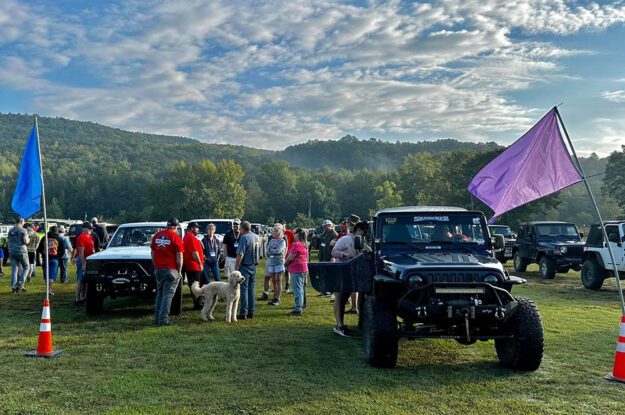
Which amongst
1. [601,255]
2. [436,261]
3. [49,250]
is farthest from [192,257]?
[601,255]

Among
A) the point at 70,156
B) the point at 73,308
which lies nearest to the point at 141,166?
the point at 70,156

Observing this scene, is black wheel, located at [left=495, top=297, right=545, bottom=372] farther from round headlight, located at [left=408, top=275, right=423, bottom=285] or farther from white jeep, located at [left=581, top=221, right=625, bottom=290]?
white jeep, located at [left=581, top=221, right=625, bottom=290]

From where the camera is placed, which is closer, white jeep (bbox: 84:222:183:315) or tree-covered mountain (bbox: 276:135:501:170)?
white jeep (bbox: 84:222:183:315)

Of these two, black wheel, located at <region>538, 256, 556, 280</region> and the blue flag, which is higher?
the blue flag

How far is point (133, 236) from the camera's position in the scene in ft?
38.4

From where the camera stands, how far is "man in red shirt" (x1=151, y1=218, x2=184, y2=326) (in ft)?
29.6

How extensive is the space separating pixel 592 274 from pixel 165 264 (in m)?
12.4

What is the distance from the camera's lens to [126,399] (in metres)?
5.29

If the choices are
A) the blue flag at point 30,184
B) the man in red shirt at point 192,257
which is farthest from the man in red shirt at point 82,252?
the blue flag at point 30,184

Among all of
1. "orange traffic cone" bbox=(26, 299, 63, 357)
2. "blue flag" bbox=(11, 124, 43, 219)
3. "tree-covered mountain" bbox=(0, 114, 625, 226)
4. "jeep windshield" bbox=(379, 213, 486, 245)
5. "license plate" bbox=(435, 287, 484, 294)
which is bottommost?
"orange traffic cone" bbox=(26, 299, 63, 357)

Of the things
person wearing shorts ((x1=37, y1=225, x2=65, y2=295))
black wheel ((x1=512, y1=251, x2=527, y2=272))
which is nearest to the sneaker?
person wearing shorts ((x1=37, y1=225, x2=65, y2=295))

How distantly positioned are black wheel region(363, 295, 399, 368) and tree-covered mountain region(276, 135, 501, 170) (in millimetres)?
140386

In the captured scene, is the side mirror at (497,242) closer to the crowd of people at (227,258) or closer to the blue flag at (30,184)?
the crowd of people at (227,258)

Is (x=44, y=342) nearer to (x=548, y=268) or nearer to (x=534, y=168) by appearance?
(x=534, y=168)
